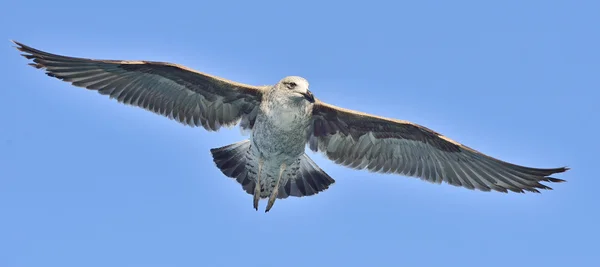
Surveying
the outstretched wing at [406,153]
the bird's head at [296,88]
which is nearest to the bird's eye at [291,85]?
the bird's head at [296,88]

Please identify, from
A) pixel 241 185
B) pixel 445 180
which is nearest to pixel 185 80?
pixel 241 185

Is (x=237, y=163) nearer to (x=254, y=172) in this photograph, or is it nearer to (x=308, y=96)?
(x=254, y=172)

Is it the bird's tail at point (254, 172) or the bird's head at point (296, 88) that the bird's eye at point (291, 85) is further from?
the bird's tail at point (254, 172)

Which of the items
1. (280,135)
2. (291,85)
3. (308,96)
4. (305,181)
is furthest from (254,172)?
(308,96)

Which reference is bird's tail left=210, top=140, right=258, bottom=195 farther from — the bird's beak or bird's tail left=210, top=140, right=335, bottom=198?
the bird's beak

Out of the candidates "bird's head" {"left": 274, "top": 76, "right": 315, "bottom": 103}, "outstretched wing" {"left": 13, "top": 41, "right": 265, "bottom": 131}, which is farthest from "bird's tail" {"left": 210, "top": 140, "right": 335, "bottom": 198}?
"bird's head" {"left": 274, "top": 76, "right": 315, "bottom": 103}

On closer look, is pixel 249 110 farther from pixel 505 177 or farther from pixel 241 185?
pixel 505 177

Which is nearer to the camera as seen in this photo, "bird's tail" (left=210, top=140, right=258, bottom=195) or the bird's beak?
the bird's beak
